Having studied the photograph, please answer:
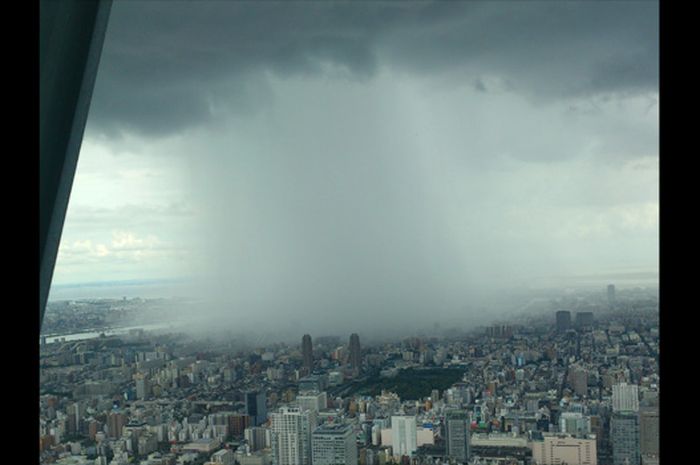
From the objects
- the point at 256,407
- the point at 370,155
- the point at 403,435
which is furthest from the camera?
the point at 370,155

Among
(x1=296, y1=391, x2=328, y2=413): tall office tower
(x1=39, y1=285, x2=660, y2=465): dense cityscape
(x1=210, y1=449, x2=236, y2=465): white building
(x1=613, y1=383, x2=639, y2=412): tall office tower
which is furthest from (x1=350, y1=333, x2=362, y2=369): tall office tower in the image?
(x1=613, y1=383, x2=639, y2=412): tall office tower

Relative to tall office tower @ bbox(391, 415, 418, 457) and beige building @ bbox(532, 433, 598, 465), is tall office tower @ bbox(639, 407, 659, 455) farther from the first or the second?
tall office tower @ bbox(391, 415, 418, 457)

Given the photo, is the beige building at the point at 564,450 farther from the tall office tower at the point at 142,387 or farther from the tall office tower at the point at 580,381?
the tall office tower at the point at 142,387

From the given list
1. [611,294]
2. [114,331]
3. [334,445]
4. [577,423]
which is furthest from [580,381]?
[114,331]

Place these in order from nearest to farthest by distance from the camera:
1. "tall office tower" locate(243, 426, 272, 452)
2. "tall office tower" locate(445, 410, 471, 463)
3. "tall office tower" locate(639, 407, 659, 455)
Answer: "tall office tower" locate(639, 407, 659, 455), "tall office tower" locate(445, 410, 471, 463), "tall office tower" locate(243, 426, 272, 452)

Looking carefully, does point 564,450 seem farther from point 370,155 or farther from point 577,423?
point 370,155

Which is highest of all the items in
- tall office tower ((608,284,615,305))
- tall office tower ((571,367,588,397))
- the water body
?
tall office tower ((608,284,615,305))
